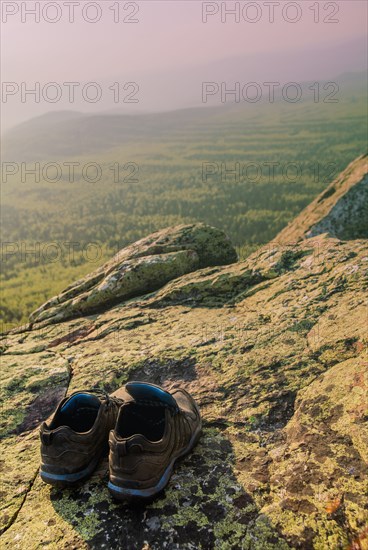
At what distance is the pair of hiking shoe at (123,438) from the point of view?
3.92 meters

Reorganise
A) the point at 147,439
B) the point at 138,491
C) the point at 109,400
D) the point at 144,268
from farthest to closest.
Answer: the point at 144,268 < the point at 109,400 < the point at 147,439 < the point at 138,491

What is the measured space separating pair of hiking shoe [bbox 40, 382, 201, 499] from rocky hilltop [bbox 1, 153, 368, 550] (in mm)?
209

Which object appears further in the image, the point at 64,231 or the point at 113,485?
the point at 64,231

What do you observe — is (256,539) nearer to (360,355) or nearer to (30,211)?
(360,355)

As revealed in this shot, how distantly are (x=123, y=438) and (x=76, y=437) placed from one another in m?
0.59

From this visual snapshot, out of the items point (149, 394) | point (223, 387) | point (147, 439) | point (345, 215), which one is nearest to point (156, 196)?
point (345, 215)

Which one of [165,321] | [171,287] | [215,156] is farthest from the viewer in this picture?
[215,156]

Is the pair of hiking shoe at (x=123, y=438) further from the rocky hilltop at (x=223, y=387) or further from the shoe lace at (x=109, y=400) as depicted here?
the rocky hilltop at (x=223, y=387)

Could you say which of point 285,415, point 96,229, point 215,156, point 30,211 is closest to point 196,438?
point 285,415

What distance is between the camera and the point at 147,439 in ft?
13.3

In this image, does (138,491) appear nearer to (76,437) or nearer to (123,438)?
(123,438)

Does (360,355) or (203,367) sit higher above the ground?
(360,355)

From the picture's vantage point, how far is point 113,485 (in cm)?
394

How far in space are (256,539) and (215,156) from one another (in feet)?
344
